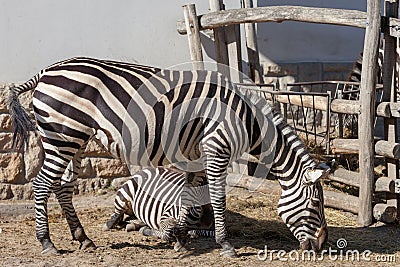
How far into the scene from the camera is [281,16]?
27.1 ft

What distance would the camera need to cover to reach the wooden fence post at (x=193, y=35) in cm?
875

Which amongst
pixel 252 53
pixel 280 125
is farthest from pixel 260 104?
pixel 252 53

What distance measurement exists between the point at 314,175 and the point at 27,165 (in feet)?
12.1

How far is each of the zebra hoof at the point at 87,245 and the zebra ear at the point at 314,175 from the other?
1.94 metres

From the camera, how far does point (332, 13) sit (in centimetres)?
784

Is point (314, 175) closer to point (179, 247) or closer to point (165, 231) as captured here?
point (179, 247)

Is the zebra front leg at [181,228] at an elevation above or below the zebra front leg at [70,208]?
below

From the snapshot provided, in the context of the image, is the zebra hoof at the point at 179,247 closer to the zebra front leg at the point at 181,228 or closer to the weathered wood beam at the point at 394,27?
the zebra front leg at the point at 181,228

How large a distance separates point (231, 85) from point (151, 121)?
2.53ft

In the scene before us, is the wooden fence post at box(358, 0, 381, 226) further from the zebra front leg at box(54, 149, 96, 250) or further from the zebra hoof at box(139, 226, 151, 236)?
the zebra front leg at box(54, 149, 96, 250)

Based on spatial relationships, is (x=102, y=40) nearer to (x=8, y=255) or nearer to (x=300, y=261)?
(x=8, y=255)

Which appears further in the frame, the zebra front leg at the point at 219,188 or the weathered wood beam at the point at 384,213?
the weathered wood beam at the point at 384,213

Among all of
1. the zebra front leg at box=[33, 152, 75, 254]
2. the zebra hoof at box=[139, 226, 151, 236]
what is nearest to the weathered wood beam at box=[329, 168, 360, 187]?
the zebra hoof at box=[139, 226, 151, 236]

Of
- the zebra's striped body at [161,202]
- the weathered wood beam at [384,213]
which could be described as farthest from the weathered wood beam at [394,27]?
the zebra's striped body at [161,202]
